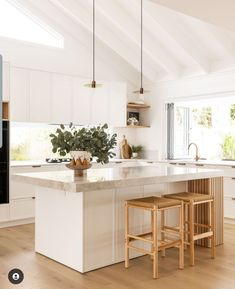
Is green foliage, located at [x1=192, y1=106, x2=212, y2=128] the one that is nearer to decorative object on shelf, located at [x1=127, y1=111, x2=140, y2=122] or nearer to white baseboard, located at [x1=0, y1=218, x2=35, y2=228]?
decorative object on shelf, located at [x1=127, y1=111, x2=140, y2=122]

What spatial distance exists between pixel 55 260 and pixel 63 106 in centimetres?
309

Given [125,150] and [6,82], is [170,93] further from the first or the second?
[6,82]

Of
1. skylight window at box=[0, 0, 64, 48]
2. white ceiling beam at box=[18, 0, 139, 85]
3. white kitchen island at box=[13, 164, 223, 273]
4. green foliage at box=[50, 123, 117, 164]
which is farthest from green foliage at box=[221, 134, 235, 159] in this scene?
green foliage at box=[50, 123, 117, 164]

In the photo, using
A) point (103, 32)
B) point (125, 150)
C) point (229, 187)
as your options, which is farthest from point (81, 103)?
point (229, 187)

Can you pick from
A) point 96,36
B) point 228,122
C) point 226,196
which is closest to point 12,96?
point 96,36

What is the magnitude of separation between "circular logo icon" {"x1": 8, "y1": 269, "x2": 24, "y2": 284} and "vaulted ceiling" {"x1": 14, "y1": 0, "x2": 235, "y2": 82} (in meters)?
3.84

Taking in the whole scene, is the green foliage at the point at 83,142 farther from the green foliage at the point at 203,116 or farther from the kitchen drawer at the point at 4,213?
the green foliage at the point at 203,116

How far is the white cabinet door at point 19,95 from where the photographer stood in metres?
5.67

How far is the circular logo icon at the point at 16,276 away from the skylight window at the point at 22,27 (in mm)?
3807

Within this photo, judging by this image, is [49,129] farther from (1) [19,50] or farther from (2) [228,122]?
(2) [228,122]

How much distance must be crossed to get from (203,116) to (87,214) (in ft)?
15.5

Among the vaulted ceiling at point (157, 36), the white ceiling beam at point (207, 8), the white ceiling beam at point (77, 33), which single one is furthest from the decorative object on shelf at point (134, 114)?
the white ceiling beam at point (207, 8)

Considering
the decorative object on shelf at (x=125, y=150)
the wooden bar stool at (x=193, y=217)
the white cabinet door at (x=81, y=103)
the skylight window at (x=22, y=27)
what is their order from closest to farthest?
1. the wooden bar stool at (x=193, y=217)
2. the skylight window at (x=22, y=27)
3. the white cabinet door at (x=81, y=103)
4. the decorative object on shelf at (x=125, y=150)

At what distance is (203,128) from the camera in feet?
25.0
